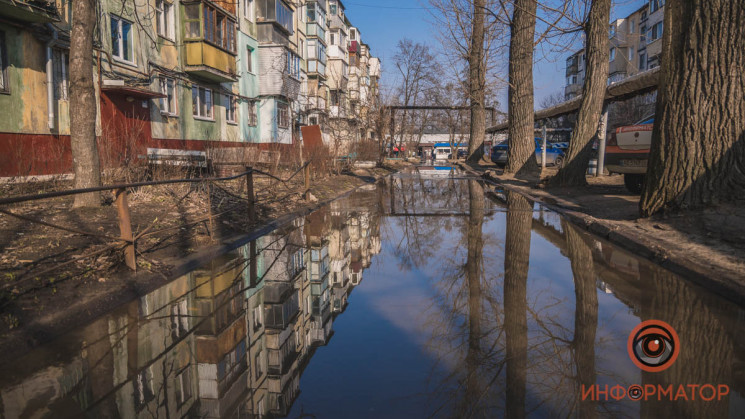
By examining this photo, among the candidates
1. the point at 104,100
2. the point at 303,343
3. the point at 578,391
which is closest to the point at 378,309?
the point at 303,343

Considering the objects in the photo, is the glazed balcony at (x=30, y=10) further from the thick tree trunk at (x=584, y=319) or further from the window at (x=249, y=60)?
the window at (x=249, y=60)

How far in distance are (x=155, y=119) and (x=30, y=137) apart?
659 centimetres

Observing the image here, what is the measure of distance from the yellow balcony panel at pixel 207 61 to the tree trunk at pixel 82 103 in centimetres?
1419

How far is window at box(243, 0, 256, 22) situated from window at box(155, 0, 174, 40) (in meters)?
8.49

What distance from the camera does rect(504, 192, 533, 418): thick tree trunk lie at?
2676 millimetres

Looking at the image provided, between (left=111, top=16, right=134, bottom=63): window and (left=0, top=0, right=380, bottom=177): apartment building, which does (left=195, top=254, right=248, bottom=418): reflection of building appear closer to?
(left=0, top=0, right=380, bottom=177): apartment building

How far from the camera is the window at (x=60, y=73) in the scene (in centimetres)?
1438

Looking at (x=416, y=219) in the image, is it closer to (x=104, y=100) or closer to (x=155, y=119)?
(x=104, y=100)

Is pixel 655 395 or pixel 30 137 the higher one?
pixel 30 137

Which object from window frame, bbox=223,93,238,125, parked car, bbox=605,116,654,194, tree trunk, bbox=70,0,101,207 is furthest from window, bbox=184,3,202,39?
parked car, bbox=605,116,654,194

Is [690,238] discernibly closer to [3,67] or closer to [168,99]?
[3,67]

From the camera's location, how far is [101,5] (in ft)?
54.2

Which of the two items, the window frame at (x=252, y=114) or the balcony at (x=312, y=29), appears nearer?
the window frame at (x=252, y=114)

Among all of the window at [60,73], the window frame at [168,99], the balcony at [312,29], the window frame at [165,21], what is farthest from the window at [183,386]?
the balcony at [312,29]
